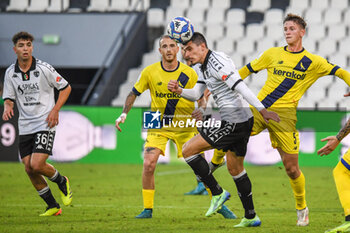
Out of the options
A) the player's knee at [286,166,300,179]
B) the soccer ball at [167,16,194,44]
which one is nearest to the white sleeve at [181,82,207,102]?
the soccer ball at [167,16,194,44]

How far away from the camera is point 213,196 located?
25.9ft

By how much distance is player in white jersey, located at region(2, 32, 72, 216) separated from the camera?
865 centimetres

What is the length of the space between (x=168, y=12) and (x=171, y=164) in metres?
6.75

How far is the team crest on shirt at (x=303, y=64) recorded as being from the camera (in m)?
8.14

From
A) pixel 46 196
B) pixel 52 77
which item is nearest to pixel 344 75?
pixel 52 77

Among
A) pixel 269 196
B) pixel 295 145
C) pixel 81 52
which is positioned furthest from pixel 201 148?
pixel 81 52

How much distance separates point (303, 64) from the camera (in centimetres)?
816

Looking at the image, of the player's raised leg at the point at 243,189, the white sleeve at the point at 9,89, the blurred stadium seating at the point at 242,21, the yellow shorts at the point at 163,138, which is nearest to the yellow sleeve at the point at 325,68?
the player's raised leg at the point at 243,189

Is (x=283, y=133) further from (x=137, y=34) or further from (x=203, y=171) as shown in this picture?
(x=137, y=34)

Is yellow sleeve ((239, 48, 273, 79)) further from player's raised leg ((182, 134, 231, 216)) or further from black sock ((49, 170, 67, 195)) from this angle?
black sock ((49, 170, 67, 195))

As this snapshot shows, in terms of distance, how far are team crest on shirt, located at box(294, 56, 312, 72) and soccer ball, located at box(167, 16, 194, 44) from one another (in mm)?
1347

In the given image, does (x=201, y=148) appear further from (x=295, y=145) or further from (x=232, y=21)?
(x=232, y=21)

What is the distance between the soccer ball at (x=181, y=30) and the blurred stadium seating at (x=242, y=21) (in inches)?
482

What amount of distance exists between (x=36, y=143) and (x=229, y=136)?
2613 millimetres
